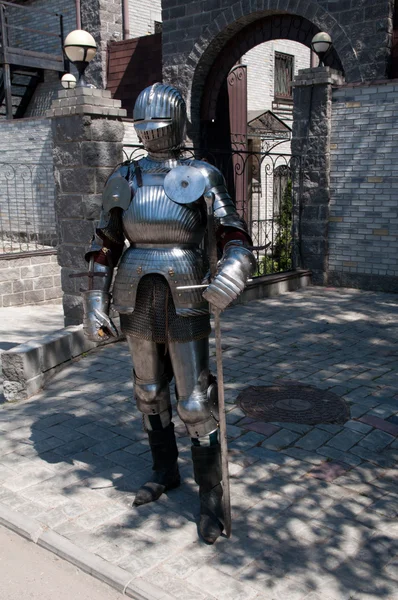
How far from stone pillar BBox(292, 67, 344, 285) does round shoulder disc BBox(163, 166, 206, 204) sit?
678cm

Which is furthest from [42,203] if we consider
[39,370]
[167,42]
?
[39,370]

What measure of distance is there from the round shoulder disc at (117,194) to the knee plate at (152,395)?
95 centimetres

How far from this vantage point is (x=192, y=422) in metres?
3.21

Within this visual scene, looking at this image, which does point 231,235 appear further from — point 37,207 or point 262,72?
point 262,72

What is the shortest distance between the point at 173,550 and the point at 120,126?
14.6 ft

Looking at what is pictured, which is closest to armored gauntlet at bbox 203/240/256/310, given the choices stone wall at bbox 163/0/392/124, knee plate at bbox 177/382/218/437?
knee plate at bbox 177/382/218/437

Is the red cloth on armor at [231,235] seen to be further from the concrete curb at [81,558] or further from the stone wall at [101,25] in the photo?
the stone wall at [101,25]

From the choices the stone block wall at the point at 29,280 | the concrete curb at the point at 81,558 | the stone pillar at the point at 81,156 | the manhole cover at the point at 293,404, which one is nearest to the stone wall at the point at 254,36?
the stone block wall at the point at 29,280

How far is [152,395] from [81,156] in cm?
351

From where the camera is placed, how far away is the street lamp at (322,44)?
31.5 feet

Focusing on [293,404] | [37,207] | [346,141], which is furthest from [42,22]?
[293,404]

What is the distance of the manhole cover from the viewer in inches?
182

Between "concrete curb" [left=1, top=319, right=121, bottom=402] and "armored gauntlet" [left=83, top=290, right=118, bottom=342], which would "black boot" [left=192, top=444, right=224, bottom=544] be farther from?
"concrete curb" [left=1, top=319, right=121, bottom=402]

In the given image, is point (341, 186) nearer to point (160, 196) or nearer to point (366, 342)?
point (366, 342)
